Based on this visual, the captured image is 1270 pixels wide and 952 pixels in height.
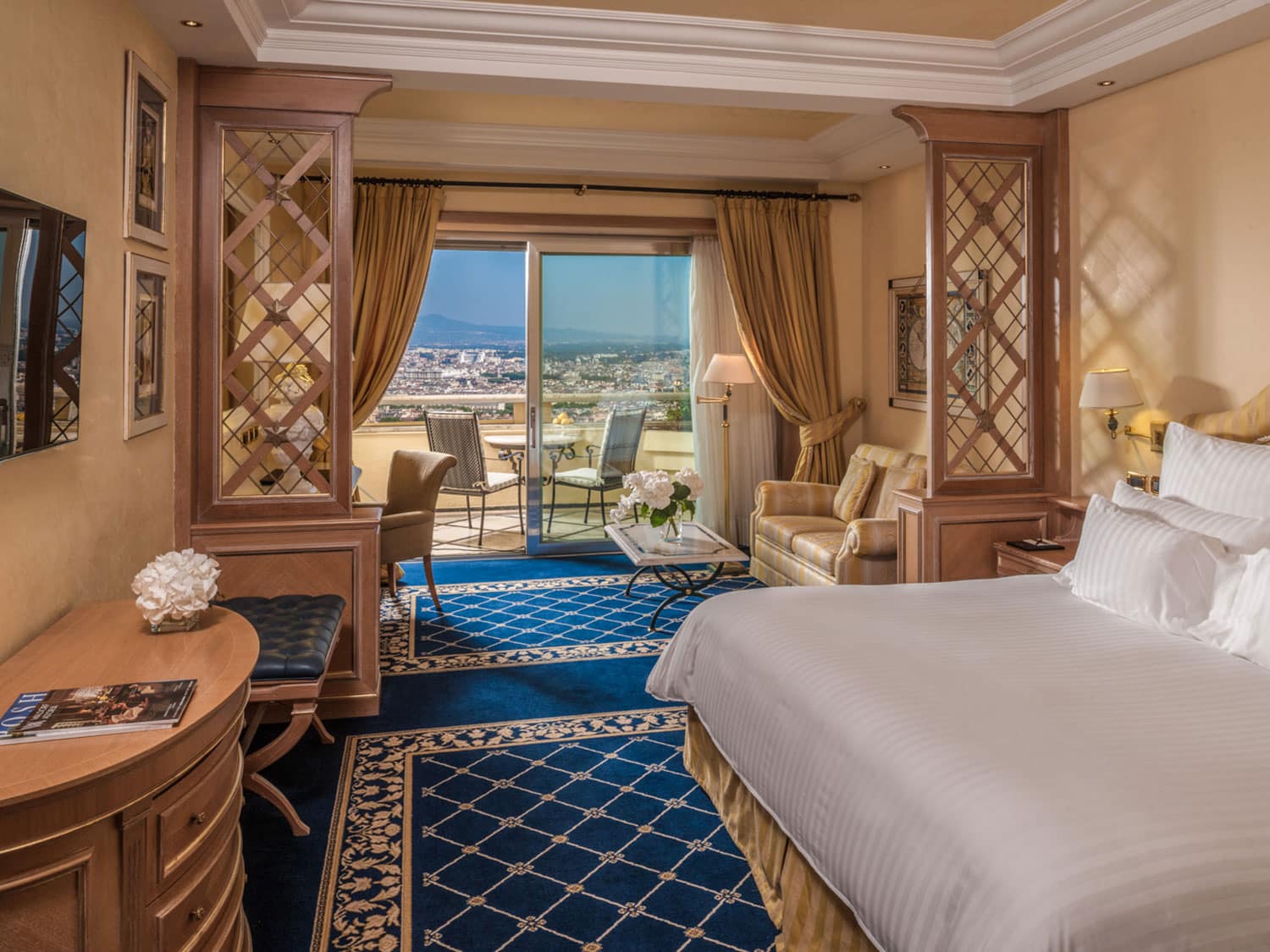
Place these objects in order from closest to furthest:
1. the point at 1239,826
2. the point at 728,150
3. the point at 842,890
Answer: the point at 1239,826, the point at 842,890, the point at 728,150

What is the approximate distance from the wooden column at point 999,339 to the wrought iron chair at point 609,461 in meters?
2.63

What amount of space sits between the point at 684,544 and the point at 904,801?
317 centimetres

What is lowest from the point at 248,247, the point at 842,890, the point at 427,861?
the point at 427,861

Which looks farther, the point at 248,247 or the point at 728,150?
the point at 728,150

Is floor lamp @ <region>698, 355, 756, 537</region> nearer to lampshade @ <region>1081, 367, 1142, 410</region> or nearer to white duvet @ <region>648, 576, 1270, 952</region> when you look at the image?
lampshade @ <region>1081, 367, 1142, 410</region>

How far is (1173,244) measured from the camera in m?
3.81

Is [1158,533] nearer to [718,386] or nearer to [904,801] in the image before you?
[904,801]

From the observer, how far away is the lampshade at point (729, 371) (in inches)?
246

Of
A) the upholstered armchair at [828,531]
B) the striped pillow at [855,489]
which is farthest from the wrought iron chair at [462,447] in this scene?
the striped pillow at [855,489]

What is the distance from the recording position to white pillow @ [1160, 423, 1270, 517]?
110 inches

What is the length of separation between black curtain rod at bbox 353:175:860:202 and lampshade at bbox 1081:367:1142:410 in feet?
9.87

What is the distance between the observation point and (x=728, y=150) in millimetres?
6113

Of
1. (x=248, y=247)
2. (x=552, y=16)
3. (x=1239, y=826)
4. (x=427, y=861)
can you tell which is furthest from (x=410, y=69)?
(x=1239, y=826)

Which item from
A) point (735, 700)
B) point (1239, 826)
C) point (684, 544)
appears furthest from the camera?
point (684, 544)
